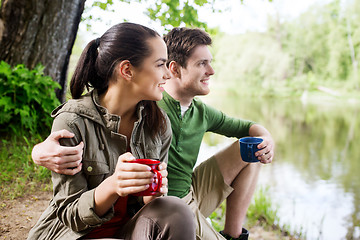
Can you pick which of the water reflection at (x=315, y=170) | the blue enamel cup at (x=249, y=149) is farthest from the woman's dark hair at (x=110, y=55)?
the water reflection at (x=315, y=170)

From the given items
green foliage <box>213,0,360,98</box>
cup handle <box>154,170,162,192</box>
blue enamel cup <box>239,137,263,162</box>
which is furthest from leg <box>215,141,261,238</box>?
green foliage <box>213,0,360,98</box>

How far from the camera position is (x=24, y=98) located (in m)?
3.05

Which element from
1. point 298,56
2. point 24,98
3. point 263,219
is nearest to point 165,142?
point 24,98

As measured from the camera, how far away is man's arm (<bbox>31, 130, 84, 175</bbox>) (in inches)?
47.1

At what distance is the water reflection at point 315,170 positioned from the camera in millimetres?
4121

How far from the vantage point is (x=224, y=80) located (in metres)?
18.6

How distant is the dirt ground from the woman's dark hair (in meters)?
0.92

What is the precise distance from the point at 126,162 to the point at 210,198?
1100 millimetres

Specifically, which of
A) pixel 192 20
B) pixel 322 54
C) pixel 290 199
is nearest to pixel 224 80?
pixel 322 54

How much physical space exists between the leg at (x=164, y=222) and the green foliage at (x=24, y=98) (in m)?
2.14

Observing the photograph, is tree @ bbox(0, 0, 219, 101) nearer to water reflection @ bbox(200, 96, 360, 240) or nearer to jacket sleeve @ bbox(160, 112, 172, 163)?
jacket sleeve @ bbox(160, 112, 172, 163)

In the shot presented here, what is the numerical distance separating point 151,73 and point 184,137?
572mm

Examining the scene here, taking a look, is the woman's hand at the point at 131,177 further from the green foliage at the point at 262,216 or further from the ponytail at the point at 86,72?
the green foliage at the point at 262,216

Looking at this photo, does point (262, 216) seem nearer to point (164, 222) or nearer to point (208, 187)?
point (208, 187)
